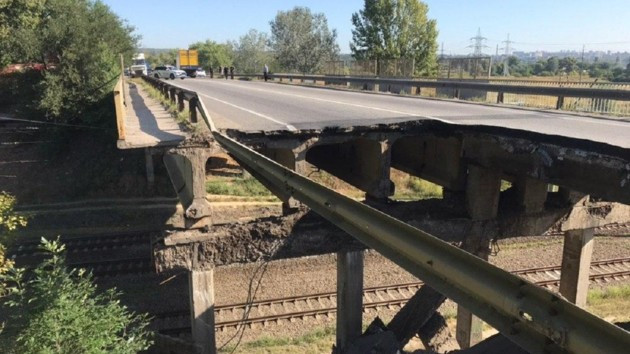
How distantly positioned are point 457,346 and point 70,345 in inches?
330

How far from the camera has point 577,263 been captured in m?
10.5

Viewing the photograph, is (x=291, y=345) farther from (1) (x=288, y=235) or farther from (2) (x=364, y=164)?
(1) (x=288, y=235)

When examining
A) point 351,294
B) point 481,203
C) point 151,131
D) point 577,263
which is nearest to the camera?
point 351,294

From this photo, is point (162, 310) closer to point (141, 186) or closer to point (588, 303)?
point (588, 303)

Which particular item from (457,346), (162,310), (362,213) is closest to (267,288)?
(162,310)

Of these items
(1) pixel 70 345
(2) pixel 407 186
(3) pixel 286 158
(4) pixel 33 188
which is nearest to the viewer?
(1) pixel 70 345

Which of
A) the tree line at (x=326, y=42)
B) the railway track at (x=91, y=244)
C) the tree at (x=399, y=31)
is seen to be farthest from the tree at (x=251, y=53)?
the railway track at (x=91, y=244)

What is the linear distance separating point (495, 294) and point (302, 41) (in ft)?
299

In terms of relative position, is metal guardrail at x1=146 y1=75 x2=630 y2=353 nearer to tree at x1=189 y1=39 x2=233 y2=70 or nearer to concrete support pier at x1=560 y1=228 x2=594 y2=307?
concrete support pier at x1=560 y1=228 x2=594 y2=307

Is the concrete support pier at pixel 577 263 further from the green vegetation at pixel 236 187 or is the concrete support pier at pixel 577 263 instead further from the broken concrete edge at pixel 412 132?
the green vegetation at pixel 236 187

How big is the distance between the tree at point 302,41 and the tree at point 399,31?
27.9 m

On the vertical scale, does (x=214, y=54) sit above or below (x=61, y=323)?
above

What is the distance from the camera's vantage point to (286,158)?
27.3 ft

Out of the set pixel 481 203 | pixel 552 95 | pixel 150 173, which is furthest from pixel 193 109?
pixel 150 173
